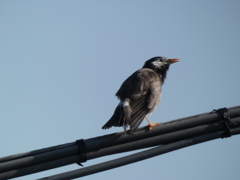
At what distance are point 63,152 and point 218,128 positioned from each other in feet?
5.50

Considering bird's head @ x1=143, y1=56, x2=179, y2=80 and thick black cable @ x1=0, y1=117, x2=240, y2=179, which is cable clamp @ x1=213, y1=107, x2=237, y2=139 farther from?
bird's head @ x1=143, y1=56, x2=179, y2=80

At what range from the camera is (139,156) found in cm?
400

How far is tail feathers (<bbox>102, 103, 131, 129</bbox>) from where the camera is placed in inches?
231

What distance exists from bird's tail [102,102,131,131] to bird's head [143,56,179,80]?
2.22 meters

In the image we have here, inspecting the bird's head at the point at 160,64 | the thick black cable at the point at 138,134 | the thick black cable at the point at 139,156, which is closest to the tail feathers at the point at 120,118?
the thick black cable at the point at 138,134

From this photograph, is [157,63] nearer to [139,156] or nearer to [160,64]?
[160,64]

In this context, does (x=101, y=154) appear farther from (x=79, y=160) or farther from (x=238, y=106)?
(x=238, y=106)

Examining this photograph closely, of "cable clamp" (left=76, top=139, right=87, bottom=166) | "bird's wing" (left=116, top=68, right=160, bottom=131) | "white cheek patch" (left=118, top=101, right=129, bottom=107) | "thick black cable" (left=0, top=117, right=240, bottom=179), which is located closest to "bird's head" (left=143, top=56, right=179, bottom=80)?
"bird's wing" (left=116, top=68, right=160, bottom=131)

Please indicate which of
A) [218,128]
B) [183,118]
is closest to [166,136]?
[183,118]

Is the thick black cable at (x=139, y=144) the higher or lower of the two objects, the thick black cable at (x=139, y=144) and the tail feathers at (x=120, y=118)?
the lower

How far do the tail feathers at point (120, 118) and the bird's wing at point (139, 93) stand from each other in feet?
0.21

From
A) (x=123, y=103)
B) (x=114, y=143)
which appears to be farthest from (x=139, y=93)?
(x=114, y=143)

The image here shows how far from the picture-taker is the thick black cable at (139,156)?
12.2 feet

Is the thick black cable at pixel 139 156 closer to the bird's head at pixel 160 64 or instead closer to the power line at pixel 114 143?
the power line at pixel 114 143
